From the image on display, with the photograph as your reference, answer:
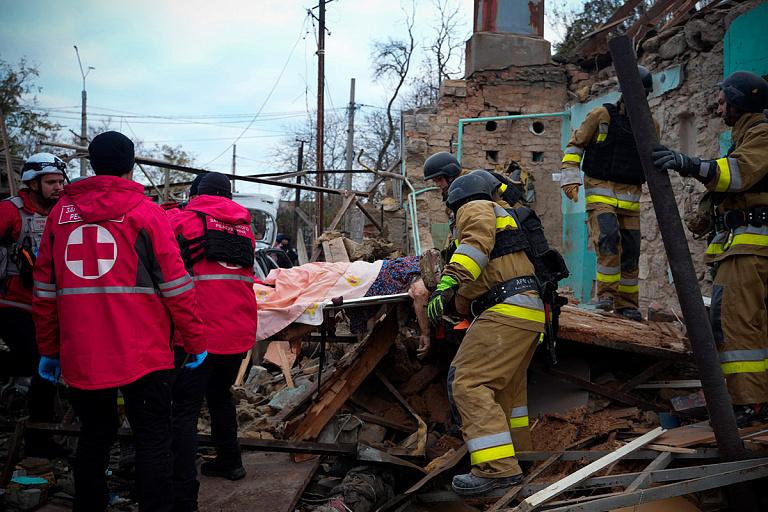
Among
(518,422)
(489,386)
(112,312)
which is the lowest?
(518,422)

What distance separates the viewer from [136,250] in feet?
7.88

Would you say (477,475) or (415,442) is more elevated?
(477,475)

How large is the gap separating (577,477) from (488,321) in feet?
3.03

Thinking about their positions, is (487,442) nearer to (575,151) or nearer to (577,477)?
(577,477)

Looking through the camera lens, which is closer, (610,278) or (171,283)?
(171,283)

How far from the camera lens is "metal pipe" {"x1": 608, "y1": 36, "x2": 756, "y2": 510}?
2.47 meters

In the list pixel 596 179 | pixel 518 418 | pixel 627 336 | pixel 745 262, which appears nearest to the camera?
pixel 745 262

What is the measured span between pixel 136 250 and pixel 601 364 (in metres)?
3.47

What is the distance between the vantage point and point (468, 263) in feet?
9.70

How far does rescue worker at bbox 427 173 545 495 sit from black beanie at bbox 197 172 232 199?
1.42m

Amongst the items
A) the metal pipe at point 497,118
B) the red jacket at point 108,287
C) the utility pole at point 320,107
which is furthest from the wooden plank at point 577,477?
the utility pole at point 320,107

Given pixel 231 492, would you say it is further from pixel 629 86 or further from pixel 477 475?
pixel 629 86

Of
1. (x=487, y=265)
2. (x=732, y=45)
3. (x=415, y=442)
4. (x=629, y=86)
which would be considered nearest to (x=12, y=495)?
(x=415, y=442)

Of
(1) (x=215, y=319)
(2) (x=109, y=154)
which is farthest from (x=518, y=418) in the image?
(2) (x=109, y=154)
